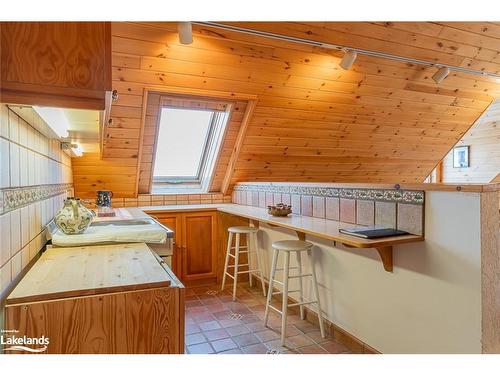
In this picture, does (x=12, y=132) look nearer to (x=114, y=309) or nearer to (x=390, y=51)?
(x=114, y=309)

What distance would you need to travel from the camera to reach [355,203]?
2461 mm

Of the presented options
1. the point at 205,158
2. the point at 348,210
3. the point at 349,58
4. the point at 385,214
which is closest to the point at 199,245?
the point at 205,158

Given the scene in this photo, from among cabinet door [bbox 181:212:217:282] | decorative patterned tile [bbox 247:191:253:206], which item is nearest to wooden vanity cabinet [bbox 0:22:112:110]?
cabinet door [bbox 181:212:217:282]

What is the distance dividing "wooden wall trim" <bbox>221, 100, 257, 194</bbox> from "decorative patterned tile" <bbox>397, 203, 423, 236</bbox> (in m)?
1.89

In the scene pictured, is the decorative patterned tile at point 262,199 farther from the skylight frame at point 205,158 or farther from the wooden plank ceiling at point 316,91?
the skylight frame at point 205,158

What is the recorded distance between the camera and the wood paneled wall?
4.77 metres

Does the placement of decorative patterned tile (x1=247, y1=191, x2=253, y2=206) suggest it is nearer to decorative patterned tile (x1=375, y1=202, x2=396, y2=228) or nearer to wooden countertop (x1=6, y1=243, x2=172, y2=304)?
decorative patterned tile (x1=375, y1=202, x2=396, y2=228)

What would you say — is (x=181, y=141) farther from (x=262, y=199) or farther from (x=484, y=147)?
(x=484, y=147)

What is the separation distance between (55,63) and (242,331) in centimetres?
235

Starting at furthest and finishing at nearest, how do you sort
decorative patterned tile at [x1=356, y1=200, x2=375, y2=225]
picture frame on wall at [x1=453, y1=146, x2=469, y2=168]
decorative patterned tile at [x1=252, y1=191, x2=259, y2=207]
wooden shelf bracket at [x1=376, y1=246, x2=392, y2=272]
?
picture frame on wall at [x1=453, y1=146, x2=469, y2=168]
decorative patterned tile at [x1=252, y1=191, x2=259, y2=207]
decorative patterned tile at [x1=356, y1=200, x2=375, y2=225]
wooden shelf bracket at [x1=376, y1=246, x2=392, y2=272]

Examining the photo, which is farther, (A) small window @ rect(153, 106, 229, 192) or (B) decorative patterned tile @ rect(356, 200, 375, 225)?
(A) small window @ rect(153, 106, 229, 192)

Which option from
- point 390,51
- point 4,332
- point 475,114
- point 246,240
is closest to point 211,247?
point 246,240

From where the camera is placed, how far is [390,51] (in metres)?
3.10
